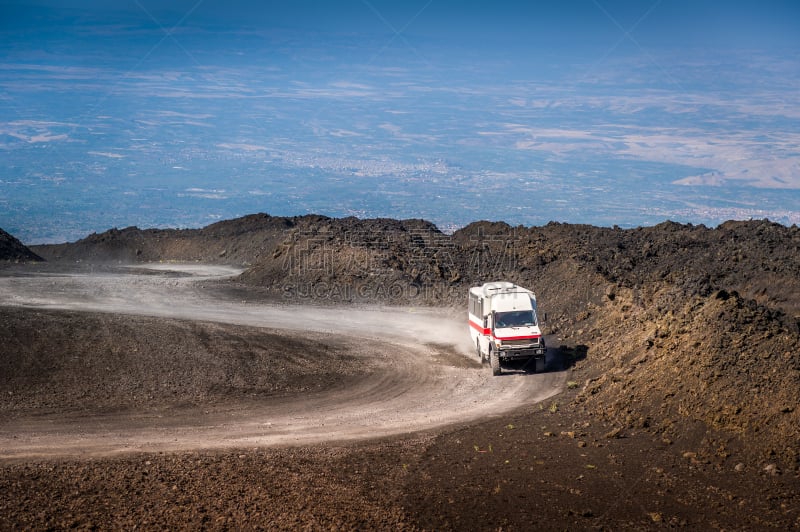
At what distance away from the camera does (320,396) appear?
83.8ft

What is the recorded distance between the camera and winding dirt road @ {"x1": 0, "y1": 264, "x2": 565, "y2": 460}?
2041cm

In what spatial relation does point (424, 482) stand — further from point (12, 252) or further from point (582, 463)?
point (12, 252)

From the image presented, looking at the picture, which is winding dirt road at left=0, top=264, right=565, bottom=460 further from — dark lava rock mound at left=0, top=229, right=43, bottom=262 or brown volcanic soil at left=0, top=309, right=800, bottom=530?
dark lava rock mound at left=0, top=229, right=43, bottom=262

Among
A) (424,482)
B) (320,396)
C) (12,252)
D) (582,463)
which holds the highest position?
(12,252)

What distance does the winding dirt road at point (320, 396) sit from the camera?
803 inches

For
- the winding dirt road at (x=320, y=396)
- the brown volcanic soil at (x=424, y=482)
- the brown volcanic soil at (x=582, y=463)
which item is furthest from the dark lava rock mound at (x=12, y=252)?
the brown volcanic soil at (x=424, y=482)

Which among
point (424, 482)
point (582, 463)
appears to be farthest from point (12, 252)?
point (582, 463)

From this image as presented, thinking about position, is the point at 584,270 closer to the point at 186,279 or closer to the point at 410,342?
the point at 410,342

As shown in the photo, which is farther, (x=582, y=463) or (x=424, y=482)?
(x=582, y=463)

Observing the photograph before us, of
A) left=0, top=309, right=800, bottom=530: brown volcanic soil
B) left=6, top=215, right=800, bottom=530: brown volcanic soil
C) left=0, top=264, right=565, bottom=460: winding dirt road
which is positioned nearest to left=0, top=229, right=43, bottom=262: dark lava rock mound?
left=0, top=264, right=565, bottom=460: winding dirt road

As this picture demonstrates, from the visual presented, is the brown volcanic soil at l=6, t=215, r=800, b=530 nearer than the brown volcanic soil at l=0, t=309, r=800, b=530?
No

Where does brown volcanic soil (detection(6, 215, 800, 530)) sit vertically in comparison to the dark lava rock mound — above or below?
below

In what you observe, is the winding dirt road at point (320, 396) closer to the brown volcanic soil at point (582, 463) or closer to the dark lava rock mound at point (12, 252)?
the brown volcanic soil at point (582, 463)

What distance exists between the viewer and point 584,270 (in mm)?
37844
